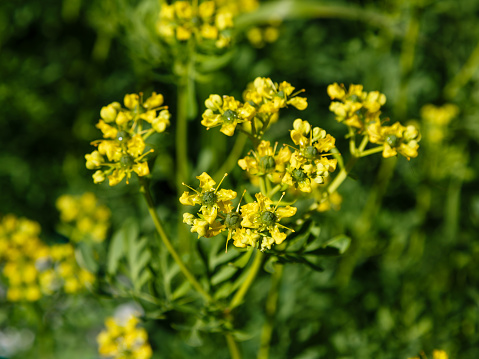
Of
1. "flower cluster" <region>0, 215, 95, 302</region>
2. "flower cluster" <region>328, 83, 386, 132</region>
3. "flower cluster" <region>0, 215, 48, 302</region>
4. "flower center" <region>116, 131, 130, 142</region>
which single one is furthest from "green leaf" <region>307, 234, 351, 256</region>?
"flower cluster" <region>0, 215, 48, 302</region>

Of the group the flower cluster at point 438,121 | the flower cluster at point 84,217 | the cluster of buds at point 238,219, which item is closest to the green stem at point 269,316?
the cluster of buds at point 238,219

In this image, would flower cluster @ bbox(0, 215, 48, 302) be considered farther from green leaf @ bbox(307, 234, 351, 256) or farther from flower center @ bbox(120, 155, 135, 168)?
green leaf @ bbox(307, 234, 351, 256)

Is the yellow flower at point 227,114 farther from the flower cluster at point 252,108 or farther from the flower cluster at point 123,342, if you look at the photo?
the flower cluster at point 123,342

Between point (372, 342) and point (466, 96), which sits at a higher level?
point (466, 96)

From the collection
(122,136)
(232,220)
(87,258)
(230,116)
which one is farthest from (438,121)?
(87,258)

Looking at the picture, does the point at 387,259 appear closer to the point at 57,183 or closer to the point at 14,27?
the point at 57,183

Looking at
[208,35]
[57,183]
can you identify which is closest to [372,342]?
[208,35]
